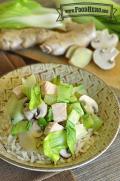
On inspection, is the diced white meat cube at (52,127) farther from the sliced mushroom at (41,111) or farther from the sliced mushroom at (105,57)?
the sliced mushroom at (105,57)

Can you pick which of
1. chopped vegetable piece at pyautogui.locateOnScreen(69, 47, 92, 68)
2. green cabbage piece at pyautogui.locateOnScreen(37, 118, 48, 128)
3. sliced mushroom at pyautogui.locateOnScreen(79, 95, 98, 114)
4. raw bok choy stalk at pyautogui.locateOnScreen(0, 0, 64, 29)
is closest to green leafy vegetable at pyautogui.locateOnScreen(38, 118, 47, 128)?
green cabbage piece at pyautogui.locateOnScreen(37, 118, 48, 128)

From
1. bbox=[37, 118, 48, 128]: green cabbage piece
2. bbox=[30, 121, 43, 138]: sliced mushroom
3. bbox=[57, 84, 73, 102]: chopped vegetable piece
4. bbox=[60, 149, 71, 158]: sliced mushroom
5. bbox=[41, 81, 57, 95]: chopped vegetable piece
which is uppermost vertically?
bbox=[41, 81, 57, 95]: chopped vegetable piece

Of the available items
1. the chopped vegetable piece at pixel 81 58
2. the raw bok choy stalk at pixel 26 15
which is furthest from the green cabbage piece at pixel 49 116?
the raw bok choy stalk at pixel 26 15

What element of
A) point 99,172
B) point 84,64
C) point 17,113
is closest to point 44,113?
point 17,113

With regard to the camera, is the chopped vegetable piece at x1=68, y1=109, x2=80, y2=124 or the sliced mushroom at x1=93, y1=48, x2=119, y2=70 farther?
the sliced mushroom at x1=93, y1=48, x2=119, y2=70

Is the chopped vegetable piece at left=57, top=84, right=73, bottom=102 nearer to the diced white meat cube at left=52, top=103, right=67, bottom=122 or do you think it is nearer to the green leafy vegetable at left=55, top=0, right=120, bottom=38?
the diced white meat cube at left=52, top=103, right=67, bottom=122

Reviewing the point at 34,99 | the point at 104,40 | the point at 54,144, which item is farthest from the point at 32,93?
the point at 104,40

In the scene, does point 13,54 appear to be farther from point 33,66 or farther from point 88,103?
point 88,103

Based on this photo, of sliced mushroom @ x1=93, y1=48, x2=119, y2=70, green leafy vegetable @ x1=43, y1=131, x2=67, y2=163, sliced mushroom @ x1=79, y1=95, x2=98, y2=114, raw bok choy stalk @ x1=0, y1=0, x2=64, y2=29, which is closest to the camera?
green leafy vegetable @ x1=43, y1=131, x2=67, y2=163
